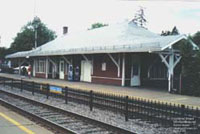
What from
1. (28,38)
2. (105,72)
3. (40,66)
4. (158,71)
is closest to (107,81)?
(105,72)

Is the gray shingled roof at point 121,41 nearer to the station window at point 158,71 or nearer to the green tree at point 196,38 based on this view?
the green tree at point 196,38

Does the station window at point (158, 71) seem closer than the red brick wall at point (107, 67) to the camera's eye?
No

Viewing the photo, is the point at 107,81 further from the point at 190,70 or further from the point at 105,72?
the point at 190,70

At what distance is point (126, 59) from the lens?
2061 cm

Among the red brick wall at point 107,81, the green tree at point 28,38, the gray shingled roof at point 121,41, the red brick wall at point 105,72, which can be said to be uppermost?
the green tree at point 28,38

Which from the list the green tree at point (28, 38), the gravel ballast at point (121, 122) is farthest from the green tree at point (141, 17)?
the gravel ballast at point (121, 122)

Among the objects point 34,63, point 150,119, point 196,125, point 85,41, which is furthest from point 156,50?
point 34,63

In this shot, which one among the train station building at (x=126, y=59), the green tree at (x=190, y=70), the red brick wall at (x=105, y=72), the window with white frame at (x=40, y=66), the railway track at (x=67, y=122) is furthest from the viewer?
the window with white frame at (x=40, y=66)

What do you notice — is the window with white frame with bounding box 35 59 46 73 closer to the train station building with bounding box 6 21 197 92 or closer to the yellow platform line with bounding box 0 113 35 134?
the train station building with bounding box 6 21 197 92

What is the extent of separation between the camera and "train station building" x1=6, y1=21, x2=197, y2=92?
17297mm

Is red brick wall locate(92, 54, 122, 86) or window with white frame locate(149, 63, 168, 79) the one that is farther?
window with white frame locate(149, 63, 168, 79)

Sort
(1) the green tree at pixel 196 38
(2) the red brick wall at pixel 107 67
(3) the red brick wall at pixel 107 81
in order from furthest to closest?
(2) the red brick wall at pixel 107 67, (3) the red brick wall at pixel 107 81, (1) the green tree at pixel 196 38

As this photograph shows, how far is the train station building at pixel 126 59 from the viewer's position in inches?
681

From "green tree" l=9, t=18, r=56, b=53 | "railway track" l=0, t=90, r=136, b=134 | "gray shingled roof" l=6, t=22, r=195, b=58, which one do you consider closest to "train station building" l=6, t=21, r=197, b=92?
"gray shingled roof" l=6, t=22, r=195, b=58
